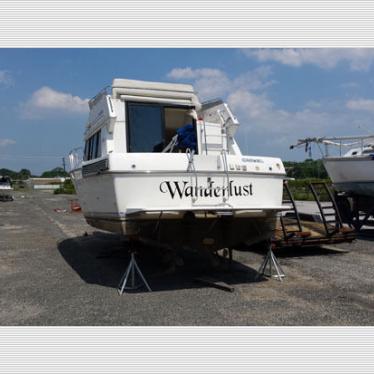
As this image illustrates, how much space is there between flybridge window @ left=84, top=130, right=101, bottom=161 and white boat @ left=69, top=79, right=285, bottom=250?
0.07ft

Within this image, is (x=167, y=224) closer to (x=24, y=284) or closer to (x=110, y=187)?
(x=110, y=187)

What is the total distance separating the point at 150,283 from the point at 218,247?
3.84ft

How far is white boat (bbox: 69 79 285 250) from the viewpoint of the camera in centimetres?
604

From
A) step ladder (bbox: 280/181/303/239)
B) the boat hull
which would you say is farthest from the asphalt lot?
the boat hull

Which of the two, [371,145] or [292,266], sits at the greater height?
[371,145]

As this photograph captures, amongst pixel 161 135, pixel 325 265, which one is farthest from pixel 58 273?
pixel 325 265

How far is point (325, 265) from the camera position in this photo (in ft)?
25.8

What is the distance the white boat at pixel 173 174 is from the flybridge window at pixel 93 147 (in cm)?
2

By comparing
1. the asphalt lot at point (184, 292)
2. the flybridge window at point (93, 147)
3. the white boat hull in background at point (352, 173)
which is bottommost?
the asphalt lot at point (184, 292)

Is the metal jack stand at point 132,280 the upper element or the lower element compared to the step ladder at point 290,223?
lower

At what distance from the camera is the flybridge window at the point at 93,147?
313 inches

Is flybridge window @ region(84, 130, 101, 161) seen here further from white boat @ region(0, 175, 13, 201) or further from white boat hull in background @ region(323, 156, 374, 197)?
white boat @ region(0, 175, 13, 201)

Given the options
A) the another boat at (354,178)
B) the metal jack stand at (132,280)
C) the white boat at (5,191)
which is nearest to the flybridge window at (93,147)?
the metal jack stand at (132,280)

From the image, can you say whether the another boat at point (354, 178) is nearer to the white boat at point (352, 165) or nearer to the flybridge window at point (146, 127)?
the white boat at point (352, 165)
